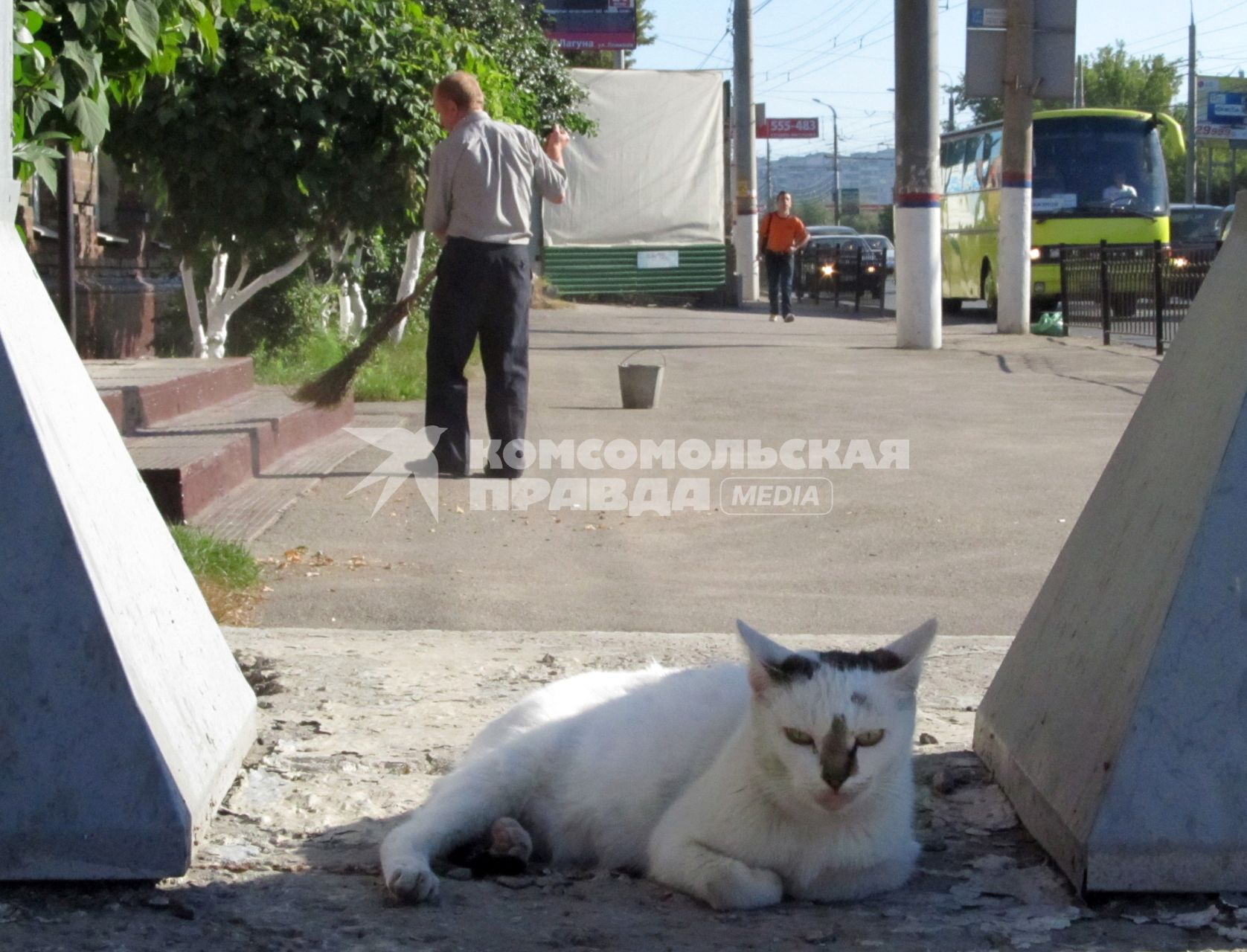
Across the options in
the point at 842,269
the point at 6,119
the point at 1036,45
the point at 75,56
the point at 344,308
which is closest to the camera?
the point at 6,119

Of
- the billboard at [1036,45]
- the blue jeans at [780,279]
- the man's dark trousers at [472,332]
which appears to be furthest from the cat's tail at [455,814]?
the blue jeans at [780,279]

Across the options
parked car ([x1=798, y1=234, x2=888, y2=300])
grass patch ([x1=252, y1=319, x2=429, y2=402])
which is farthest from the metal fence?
parked car ([x1=798, y1=234, x2=888, y2=300])

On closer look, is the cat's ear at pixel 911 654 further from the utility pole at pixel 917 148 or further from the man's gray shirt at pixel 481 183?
the utility pole at pixel 917 148

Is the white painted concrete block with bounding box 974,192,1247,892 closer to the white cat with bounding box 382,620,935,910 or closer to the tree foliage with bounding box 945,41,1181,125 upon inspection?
the white cat with bounding box 382,620,935,910

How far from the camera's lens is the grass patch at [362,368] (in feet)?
38.1

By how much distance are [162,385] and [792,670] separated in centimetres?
591

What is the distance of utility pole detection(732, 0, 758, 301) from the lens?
31.3 m

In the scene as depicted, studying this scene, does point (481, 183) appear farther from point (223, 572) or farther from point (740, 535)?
point (223, 572)

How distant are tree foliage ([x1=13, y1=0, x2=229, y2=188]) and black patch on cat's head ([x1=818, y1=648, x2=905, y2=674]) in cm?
315

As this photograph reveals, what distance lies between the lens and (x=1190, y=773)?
102 inches

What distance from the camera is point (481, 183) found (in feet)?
25.6

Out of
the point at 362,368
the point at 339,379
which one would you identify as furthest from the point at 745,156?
the point at 339,379

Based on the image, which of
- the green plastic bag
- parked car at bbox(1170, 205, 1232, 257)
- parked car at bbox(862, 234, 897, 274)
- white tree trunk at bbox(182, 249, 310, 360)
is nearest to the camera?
white tree trunk at bbox(182, 249, 310, 360)

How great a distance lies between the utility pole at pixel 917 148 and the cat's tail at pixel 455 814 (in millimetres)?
14854
